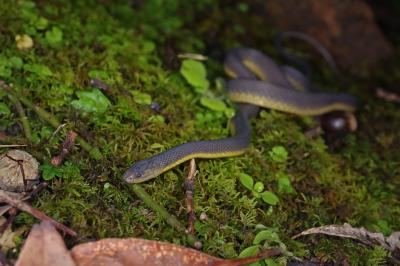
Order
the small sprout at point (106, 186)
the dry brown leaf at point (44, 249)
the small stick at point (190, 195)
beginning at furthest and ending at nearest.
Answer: the small sprout at point (106, 186) < the small stick at point (190, 195) < the dry brown leaf at point (44, 249)

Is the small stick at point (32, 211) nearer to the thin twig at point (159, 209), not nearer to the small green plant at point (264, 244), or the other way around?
the thin twig at point (159, 209)

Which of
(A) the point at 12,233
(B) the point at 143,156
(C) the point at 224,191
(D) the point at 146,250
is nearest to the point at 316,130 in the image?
(C) the point at 224,191

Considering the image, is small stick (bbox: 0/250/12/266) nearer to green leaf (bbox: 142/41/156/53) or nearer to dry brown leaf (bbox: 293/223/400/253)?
dry brown leaf (bbox: 293/223/400/253)

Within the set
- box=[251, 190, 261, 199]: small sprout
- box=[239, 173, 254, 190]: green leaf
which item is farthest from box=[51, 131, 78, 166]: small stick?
box=[251, 190, 261, 199]: small sprout

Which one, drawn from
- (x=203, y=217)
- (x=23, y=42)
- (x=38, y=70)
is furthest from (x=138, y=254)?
(x=23, y=42)

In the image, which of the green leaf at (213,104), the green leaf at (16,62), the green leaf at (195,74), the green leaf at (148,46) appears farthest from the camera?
the green leaf at (148,46)

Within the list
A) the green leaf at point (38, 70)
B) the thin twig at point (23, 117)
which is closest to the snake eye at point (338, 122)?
the green leaf at point (38, 70)
